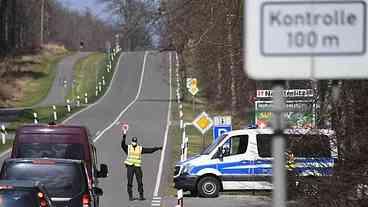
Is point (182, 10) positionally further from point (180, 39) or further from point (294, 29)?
point (294, 29)

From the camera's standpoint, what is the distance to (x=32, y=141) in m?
18.4

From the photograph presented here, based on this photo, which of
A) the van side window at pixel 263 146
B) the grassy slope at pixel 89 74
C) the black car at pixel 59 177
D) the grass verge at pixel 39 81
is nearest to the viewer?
the black car at pixel 59 177

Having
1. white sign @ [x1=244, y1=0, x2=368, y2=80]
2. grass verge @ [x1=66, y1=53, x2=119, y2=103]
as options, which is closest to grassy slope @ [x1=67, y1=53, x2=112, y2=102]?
grass verge @ [x1=66, y1=53, x2=119, y2=103]

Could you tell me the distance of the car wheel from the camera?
2506 centimetres

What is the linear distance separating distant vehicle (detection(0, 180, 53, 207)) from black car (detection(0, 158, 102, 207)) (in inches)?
87.5

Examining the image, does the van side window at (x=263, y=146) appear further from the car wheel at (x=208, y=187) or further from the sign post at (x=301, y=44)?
the sign post at (x=301, y=44)

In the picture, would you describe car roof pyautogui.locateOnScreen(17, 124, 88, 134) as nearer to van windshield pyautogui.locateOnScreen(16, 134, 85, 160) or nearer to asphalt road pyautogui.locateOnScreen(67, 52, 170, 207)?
van windshield pyautogui.locateOnScreen(16, 134, 85, 160)

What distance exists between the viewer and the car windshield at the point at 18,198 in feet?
38.5

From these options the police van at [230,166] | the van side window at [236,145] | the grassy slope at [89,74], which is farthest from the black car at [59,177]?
the grassy slope at [89,74]

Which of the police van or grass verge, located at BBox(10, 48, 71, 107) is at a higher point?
grass verge, located at BBox(10, 48, 71, 107)

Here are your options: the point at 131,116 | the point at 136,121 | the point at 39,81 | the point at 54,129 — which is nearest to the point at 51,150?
the point at 54,129

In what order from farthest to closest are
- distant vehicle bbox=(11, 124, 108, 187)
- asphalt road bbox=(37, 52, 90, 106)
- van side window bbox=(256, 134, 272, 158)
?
asphalt road bbox=(37, 52, 90, 106) → van side window bbox=(256, 134, 272, 158) → distant vehicle bbox=(11, 124, 108, 187)

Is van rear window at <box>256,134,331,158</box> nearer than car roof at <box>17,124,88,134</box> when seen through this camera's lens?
Yes

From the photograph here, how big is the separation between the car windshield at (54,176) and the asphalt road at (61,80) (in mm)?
57442
